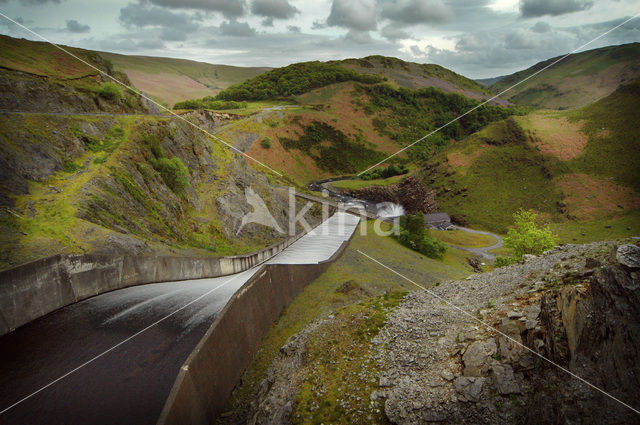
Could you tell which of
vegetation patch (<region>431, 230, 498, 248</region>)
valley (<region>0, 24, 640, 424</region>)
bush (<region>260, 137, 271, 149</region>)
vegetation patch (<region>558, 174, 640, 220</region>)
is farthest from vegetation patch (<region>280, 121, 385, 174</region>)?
vegetation patch (<region>558, 174, 640, 220</region>)

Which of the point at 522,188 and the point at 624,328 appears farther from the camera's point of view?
the point at 522,188

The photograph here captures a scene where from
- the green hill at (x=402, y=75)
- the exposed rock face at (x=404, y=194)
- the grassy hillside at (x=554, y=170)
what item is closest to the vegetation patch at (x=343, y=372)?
the grassy hillside at (x=554, y=170)

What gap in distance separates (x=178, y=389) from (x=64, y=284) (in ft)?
35.5

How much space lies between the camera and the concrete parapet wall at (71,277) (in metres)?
14.4

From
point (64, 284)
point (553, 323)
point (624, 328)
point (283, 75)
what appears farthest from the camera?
point (283, 75)

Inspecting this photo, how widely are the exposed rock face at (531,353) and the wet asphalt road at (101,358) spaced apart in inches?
359

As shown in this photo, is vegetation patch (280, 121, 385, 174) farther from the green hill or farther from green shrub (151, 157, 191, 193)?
green shrub (151, 157, 191, 193)

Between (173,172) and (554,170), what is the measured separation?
80.2 meters

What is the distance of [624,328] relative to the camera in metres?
7.68

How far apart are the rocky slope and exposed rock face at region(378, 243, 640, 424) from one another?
0.02 meters

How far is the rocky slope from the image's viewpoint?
7797 millimetres

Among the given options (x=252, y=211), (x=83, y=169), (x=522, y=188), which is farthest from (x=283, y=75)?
(x=83, y=169)

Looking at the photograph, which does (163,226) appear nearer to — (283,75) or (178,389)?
(178,389)

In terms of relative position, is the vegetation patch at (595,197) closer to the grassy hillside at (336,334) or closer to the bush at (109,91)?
the grassy hillside at (336,334)
